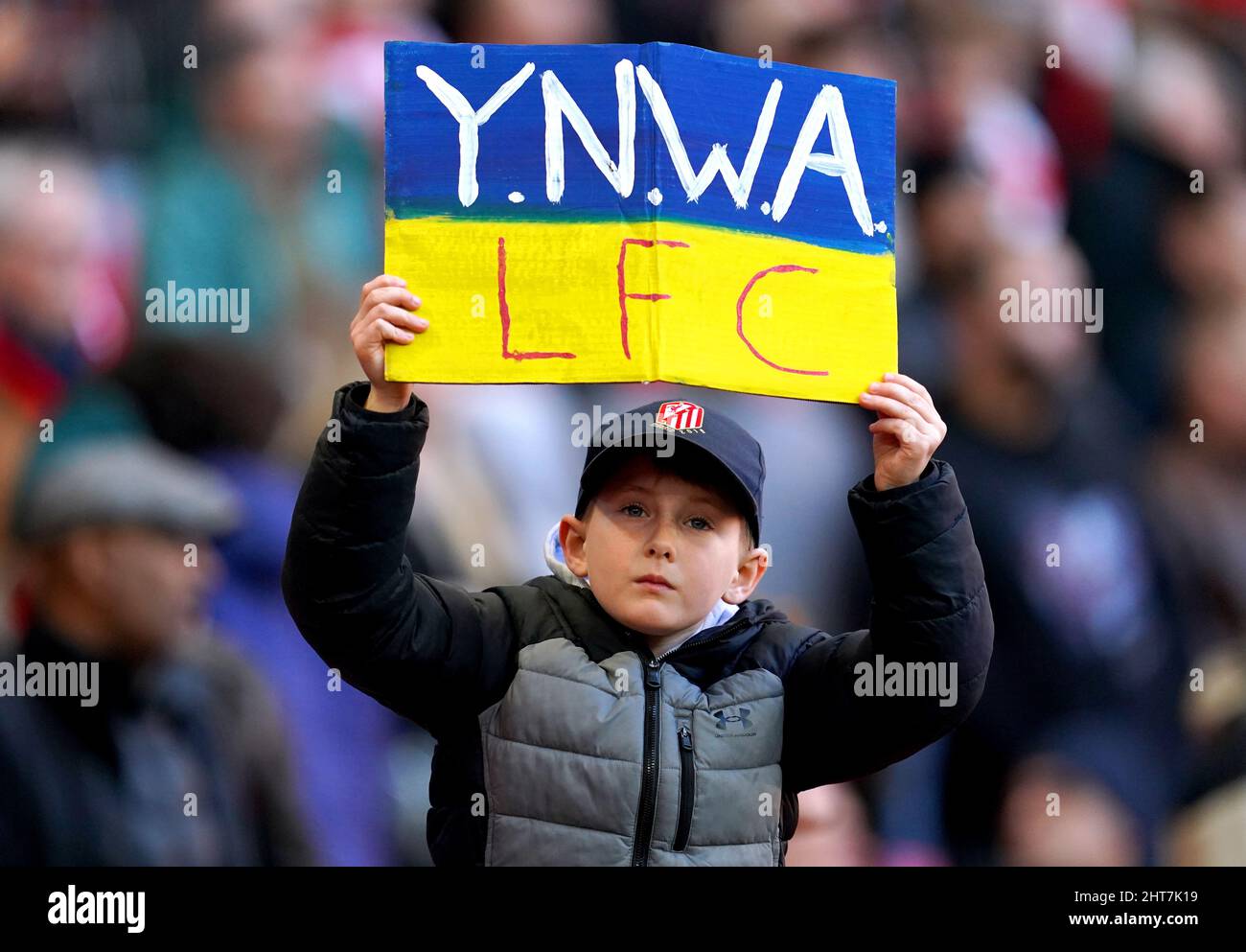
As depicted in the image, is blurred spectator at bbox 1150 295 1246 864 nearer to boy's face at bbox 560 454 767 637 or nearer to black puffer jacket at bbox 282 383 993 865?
black puffer jacket at bbox 282 383 993 865

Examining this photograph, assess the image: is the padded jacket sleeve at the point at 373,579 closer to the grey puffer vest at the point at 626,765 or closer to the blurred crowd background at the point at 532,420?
the grey puffer vest at the point at 626,765

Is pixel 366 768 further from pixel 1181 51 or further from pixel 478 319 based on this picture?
pixel 1181 51

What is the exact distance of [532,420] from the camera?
3.46 meters

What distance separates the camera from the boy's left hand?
1982 mm

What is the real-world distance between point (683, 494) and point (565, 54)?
515 millimetres

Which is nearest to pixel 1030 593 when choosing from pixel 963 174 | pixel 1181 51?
pixel 963 174

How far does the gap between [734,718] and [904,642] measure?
197mm

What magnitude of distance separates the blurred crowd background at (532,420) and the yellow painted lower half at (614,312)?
4.11 ft

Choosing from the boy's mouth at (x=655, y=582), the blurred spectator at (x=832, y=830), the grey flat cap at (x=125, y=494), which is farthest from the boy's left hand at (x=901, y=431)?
the grey flat cap at (x=125, y=494)

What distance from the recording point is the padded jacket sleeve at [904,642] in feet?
6.41

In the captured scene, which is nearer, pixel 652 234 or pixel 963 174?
pixel 652 234

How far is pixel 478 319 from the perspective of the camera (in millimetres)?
2006

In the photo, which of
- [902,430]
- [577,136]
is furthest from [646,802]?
[577,136]

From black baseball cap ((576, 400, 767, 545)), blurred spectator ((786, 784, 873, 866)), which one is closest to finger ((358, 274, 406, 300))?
black baseball cap ((576, 400, 767, 545))
